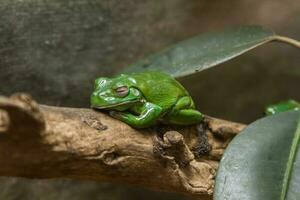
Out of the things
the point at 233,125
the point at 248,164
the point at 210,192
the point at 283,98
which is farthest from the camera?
the point at 283,98

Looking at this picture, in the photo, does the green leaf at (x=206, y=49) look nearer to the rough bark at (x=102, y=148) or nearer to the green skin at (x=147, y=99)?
the green skin at (x=147, y=99)

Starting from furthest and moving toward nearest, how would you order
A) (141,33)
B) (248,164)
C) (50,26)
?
(141,33) < (50,26) < (248,164)

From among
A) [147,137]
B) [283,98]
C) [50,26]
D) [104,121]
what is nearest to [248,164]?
[147,137]

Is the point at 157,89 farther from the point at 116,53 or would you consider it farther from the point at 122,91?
the point at 116,53

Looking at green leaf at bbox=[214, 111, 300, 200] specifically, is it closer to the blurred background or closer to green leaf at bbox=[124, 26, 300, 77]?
green leaf at bbox=[124, 26, 300, 77]

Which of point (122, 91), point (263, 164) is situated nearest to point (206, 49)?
point (122, 91)

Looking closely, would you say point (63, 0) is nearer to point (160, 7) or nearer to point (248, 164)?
point (160, 7)

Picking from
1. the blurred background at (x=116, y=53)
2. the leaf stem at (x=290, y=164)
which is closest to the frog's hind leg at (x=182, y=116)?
the leaf stem at (x=290, y=164)

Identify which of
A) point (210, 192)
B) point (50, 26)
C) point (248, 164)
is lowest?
point (210, 192)
